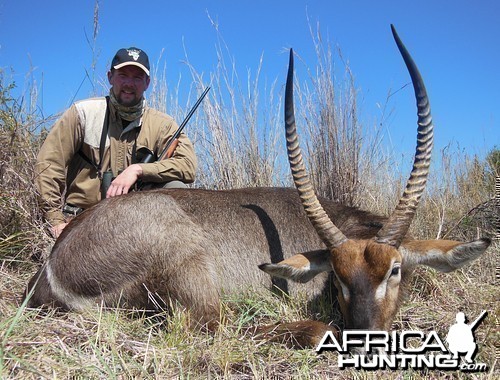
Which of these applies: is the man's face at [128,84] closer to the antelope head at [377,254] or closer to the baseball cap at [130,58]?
the baseball cap at [130,58]

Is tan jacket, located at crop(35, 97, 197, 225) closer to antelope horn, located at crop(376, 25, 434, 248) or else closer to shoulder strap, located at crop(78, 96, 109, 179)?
shoulder strap, located at crop(78, 96, 109, 179)

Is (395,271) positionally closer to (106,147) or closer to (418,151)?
(418,151)

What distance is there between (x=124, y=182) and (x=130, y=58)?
1.60 meters

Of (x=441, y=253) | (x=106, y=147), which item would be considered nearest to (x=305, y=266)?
(x=441, y=253)

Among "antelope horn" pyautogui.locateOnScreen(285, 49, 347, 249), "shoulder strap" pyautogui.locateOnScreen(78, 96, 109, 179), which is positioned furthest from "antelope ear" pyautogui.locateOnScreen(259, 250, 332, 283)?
"shoulder strap" pyautogui.locateOnScreen(78, 96, 109, 179)

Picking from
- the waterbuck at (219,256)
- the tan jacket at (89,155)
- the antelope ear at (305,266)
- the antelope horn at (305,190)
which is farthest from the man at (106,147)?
the antelope ear at (305,266)

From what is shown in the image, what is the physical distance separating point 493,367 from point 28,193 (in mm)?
4136

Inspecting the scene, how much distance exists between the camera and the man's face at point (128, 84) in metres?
5.25

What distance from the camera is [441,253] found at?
121 inches

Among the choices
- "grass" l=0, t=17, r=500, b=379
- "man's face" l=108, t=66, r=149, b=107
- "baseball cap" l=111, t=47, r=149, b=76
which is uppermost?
"baseball cap" l=111, t=47, r=149, b=76

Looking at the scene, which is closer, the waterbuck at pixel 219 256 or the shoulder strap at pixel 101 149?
the waterbuck at pixel 219 256

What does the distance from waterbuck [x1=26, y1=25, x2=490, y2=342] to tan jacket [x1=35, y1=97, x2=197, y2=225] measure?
1.29 m

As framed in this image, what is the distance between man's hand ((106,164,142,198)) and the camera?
4461 millimetres

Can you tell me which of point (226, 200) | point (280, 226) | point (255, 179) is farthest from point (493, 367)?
point (255, 179)
